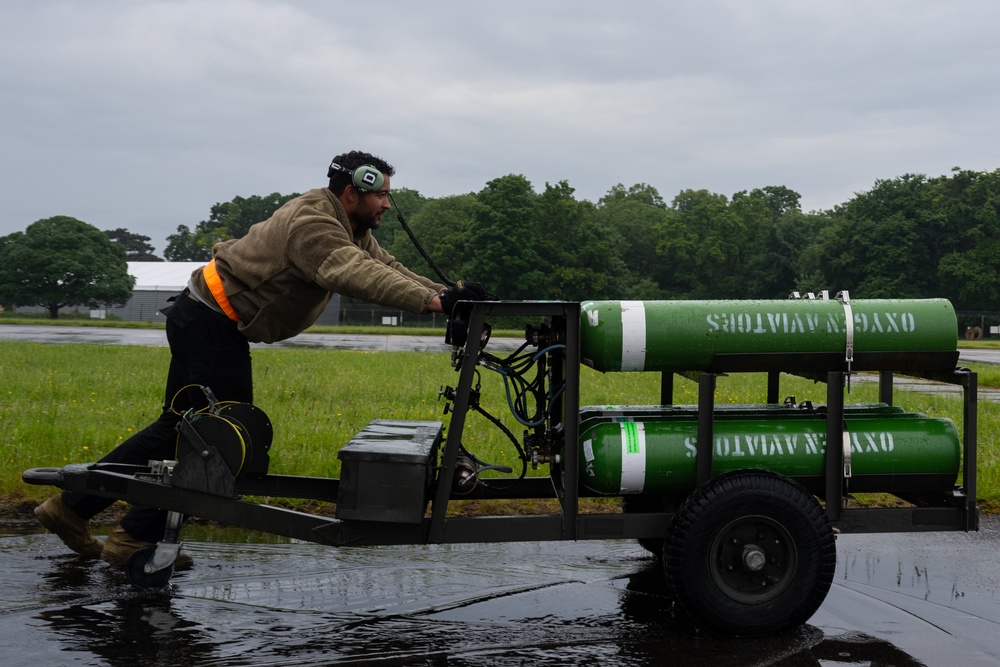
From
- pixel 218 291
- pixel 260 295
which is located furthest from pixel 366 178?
pixel 218 291

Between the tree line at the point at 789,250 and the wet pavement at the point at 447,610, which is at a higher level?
the tree line at the point at 789,250

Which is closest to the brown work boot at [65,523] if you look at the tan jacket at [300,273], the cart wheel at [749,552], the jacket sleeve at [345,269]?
the tan jacket at [300,273]

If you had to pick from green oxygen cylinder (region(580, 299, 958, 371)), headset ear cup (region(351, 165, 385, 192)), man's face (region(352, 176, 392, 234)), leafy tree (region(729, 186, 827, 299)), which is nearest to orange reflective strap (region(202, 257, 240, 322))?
man's face (region(352, 176, 392, 234))

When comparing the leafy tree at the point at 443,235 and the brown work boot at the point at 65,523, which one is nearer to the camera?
the brown work boot at the point at 65,523

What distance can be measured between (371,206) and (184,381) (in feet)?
4.43

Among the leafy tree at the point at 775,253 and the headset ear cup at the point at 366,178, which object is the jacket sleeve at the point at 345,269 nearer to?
the headset ear cup at the point at 366,178

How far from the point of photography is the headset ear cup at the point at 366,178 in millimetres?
4617

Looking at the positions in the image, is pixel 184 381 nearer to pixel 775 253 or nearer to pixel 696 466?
pixel 696 466

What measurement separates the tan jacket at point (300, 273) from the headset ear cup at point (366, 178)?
155mm

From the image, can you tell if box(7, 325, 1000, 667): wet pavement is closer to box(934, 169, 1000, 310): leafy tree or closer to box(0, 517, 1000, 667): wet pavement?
box(0, 517, 1000, 667): wet pavement

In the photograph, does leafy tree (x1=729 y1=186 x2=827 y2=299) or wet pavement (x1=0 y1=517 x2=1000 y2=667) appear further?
leafy tree (x1=729 y1=186 x2=827 y2=299)

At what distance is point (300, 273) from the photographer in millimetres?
4578

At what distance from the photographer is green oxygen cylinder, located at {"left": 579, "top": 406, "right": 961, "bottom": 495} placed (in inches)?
175

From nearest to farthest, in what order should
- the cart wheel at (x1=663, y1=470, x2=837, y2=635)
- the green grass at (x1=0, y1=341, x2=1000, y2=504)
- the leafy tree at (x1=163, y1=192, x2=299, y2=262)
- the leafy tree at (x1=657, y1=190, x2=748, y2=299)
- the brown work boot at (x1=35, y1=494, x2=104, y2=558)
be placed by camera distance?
the cart wheel at (x1=663, y1=470, x2=837, y2=635) → the brown work boot at (x1=35, y1=494, x2=104, y2=558) → the green grass at (x1=0, y1=341, x2=1000, y2=504) → the leafy tree at (x1=657, y1=190, x2=748, y2=299) → the leafy tree at (x1=163, y1=192, x2=299, y2=262)
